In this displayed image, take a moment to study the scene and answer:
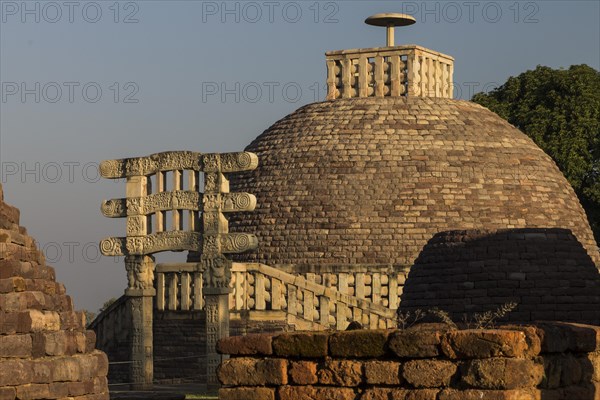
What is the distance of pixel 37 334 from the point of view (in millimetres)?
15477

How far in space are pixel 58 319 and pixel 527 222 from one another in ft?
63.8

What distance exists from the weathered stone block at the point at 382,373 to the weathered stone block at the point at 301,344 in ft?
1.11

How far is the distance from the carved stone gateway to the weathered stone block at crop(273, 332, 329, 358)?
1813 cm

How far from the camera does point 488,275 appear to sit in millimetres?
20750

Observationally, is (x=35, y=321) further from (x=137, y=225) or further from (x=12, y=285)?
(x=137, y=225)

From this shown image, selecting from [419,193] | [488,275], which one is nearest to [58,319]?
[488,275]

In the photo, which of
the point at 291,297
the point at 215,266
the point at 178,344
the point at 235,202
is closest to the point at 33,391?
the point at 215,266

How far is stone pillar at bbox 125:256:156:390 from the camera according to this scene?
1156 inches

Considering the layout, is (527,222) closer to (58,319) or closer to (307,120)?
(307,120)

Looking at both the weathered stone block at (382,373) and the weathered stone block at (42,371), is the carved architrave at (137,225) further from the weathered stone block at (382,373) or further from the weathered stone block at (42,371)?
the weathered stone block at (382,373)

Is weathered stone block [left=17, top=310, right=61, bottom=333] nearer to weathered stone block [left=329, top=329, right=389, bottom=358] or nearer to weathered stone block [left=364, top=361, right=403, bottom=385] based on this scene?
weathered stone block [left=329, top=329, right=389, bottom=358]

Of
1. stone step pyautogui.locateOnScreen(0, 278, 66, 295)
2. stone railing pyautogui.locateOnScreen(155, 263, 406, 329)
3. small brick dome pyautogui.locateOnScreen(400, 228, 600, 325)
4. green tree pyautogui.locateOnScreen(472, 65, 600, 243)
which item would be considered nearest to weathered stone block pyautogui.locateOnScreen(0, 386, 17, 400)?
stone step pyautogui.locateOnScreen(0, 278, 66, 295)

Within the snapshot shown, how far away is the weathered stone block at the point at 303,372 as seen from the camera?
30.5ft

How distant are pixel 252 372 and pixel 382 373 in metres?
0.95
